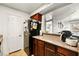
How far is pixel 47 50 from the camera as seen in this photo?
124 centimetres

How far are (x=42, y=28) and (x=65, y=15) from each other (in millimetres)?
348


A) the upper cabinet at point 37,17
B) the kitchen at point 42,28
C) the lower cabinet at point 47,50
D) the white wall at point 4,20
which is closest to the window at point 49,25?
the kitchen at point 42,28

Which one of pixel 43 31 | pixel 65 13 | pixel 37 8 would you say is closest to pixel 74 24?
pixel 65 13

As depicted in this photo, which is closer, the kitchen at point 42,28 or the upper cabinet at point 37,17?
the kitchen at point 42,28

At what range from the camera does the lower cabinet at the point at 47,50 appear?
3.50ft

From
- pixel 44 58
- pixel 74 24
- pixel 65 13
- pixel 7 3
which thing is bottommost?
pixel 44 58

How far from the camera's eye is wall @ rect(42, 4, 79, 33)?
40.3 inches

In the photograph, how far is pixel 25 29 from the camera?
3.92 ft

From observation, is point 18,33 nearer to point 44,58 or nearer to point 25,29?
point 25,29

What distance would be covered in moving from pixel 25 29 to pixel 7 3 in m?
0.41

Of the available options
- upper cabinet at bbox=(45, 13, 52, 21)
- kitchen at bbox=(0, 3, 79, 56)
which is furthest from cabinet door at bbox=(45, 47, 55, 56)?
upper cabinet at bbox=(45, 13, 52, 21)

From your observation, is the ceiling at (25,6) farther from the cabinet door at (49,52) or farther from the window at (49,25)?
the cabinet door at (49,52)

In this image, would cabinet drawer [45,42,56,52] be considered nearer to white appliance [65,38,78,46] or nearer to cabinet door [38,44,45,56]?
cabinet door [38,44,45,56]

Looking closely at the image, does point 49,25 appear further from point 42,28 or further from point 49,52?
point 49,52
